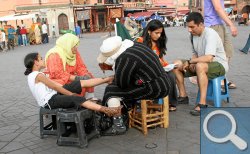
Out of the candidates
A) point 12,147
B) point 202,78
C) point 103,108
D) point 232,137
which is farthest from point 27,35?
Result: point 232,137

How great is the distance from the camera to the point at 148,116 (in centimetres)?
411

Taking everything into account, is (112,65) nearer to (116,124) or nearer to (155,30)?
(116,124)

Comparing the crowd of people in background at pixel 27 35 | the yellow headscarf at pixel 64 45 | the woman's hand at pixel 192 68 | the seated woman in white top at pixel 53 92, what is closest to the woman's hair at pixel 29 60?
the seated woman in white top at pixel 53 92

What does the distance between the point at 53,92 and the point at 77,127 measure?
1.89 feet

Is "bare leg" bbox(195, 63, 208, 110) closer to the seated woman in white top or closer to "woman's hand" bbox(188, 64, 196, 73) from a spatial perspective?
"woman's hand" bbox(188, 64, 196, 73)

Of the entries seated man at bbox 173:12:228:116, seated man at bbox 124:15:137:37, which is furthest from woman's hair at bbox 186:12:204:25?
seated man at bbox 124:15:137:37

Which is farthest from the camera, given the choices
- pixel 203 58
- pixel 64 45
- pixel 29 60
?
pixel 203 58

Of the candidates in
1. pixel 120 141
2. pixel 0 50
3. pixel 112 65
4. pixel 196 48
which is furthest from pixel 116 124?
pixel 0 50

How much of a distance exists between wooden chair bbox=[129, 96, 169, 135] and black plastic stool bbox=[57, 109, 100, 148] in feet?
1.67

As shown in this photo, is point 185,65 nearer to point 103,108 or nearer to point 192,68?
point 192,68

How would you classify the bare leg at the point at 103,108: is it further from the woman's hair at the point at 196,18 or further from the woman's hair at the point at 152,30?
the woman's hair at the point at 196,18

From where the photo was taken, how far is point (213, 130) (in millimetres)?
1897

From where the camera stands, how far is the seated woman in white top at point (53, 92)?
3.89m

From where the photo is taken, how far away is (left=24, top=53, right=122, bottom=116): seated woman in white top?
3.89m
